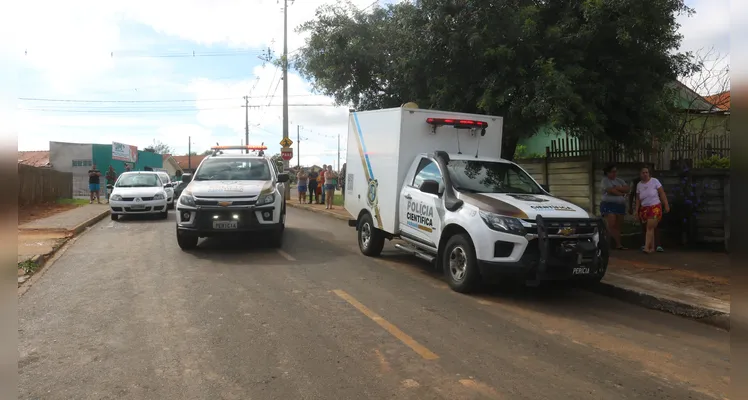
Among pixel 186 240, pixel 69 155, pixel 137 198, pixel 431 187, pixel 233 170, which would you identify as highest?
pixel 69 155

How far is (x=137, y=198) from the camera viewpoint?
15586 mm

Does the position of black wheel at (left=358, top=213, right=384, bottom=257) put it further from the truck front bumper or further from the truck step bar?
the truck front bumper

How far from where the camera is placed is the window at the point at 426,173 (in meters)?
7.69

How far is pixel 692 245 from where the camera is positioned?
10.0 m

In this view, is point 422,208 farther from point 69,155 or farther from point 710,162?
point 69,155

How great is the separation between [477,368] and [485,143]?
17.5 feet

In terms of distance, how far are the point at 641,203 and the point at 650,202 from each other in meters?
0.18

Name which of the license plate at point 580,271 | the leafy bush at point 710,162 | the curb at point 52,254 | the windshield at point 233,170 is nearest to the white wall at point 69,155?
the curb at point 52,254

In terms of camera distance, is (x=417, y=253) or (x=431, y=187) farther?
(x=417, y=253)

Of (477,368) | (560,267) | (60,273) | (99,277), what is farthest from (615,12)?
(60,273)

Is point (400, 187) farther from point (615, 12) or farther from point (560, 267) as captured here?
point (615, 12)

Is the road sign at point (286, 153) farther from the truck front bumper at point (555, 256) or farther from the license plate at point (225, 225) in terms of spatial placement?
the truck front bumper at point (555, 256)

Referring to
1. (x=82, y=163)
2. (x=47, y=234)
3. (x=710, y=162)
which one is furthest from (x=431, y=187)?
(x=82, y=163)

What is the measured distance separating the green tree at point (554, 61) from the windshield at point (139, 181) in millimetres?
9882
